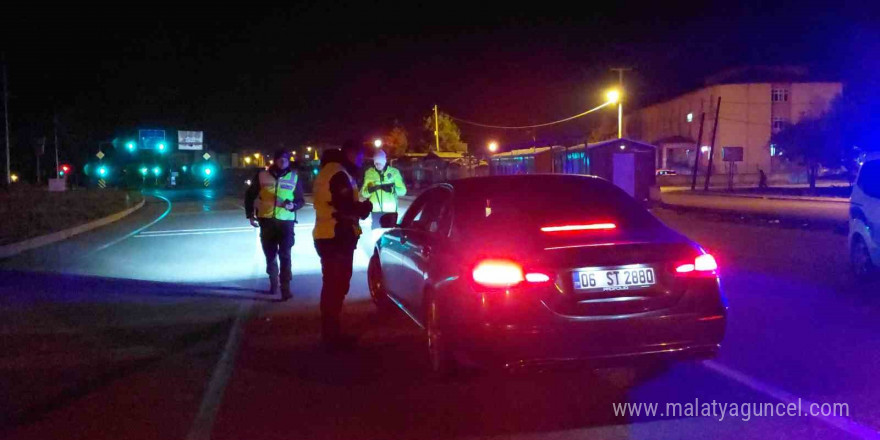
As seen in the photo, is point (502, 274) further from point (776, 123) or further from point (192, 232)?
point (776, 123)

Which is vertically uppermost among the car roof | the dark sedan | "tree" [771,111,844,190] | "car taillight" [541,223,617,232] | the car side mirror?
"tree" [771,111,844,190]

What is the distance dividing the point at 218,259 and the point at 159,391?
842cm

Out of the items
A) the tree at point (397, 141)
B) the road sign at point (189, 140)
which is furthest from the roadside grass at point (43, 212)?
the road sign at point (189, 140)

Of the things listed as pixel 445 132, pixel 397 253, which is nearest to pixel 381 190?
pixel 397 253

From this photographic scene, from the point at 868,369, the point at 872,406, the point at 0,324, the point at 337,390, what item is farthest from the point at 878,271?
the point at 0,324

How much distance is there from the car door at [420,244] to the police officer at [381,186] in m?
2.98

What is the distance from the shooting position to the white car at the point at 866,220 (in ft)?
30.0

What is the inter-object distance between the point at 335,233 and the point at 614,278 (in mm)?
2779

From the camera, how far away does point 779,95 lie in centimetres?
6153

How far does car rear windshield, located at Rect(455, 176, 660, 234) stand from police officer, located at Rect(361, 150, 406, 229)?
4003mm

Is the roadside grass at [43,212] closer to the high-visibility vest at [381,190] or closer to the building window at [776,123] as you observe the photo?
the high-visibility vest at [381,190]

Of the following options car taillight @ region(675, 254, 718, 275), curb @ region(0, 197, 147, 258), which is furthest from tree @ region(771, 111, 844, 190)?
car taillight @ region(675, 254, 718, 275)

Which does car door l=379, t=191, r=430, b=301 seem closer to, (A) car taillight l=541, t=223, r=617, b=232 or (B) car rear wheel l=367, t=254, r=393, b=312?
(B) car rear wheel l=367, t=254, r=393, b=312

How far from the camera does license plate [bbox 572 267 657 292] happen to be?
191 inches
